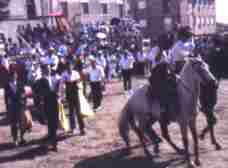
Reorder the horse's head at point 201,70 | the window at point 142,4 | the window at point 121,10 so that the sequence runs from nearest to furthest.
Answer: the horse's head at point 201,70 → the window at point 121,10 → the window at point 142,4

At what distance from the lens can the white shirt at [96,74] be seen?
45.2 feet

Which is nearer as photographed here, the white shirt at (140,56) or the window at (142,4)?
the white shirt at (140,56)

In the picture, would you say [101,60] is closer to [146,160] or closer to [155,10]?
[146,160]

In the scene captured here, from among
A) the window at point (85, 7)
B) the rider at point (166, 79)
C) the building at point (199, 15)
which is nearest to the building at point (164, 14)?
the building at point (199, 15)

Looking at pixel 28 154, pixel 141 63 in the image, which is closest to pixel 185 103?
pixel 28 154

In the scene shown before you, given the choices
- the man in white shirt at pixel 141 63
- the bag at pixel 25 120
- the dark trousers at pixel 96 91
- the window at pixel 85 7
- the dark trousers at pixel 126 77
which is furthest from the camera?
the window at pixel 85 7

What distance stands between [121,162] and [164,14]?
40499mm

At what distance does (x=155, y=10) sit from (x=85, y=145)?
40.1 meters

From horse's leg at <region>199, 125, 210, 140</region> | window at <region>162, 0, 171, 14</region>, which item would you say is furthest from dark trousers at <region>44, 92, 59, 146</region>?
window at <region>162, 0, 171, 14</region>

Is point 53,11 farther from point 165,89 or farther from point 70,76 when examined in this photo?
point 165,89

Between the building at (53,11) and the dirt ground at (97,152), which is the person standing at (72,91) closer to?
the dirt ground at (97,152)

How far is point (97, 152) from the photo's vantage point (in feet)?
30.8

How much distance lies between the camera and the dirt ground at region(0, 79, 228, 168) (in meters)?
8.52

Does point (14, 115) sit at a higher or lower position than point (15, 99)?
lower
